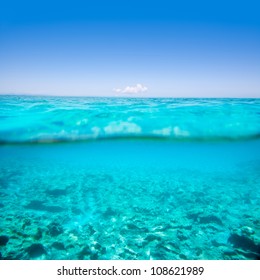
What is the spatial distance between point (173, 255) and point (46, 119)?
30.6 ft

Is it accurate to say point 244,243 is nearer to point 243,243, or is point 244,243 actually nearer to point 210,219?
point 243,243

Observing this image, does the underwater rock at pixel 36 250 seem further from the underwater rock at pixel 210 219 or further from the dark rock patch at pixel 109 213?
the underwater rock at pixel 210 219

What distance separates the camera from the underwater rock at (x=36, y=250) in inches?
266

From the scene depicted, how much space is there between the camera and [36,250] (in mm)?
6922

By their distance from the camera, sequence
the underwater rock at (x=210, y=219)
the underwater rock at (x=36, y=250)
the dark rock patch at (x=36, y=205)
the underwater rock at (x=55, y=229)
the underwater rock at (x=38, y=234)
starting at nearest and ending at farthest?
the underwater rock at (x=36, y=250), the underwater rock at (x=38, y=234), the underwater rock at (x=55, y=229), the underwater rock at (x=210, y=219), the dark rock patch at (x=36, y=205)

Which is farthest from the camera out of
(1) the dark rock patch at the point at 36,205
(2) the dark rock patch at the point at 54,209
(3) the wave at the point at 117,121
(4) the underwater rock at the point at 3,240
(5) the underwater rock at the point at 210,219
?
(3) the wave at the point at 117,121

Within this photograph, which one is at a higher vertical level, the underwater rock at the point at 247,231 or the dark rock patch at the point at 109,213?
the underwater rock at the point at 247,231

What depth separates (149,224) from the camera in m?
8.84

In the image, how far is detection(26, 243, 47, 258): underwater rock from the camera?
266 inches

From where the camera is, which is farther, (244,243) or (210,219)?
(210,219)

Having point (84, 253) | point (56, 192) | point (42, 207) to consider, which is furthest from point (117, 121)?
point (84, 253)

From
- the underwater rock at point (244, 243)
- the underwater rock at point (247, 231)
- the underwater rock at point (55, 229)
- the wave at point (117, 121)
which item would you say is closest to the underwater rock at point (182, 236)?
the underwater rock at point (244, 243)
